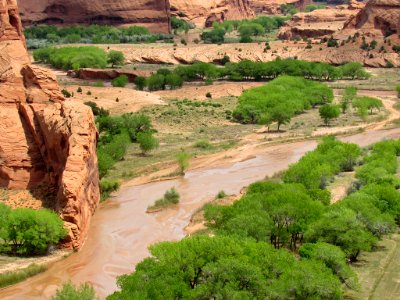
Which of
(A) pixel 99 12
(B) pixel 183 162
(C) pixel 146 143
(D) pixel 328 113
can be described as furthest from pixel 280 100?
(A) pixel 99 12

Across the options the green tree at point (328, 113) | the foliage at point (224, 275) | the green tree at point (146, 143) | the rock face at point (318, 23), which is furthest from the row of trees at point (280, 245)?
the rock face at point (318, 23)

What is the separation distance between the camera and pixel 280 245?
126 ft

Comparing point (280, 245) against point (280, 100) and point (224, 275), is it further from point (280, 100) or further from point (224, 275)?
point (280, 100)

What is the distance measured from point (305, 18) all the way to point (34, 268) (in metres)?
138

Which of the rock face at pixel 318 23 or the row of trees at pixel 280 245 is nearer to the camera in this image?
the row of trees at pixel 280 245

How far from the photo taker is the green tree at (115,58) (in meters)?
120

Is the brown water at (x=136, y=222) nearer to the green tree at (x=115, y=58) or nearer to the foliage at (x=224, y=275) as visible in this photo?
the foliage at (x=224, y=275)

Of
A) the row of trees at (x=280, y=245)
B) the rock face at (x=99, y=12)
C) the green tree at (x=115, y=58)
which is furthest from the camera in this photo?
the rock face at (x=99, y=12)

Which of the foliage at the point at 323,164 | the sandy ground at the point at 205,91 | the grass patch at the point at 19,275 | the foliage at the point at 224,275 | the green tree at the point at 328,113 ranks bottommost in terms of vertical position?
the sandy ground at the point at 205,91

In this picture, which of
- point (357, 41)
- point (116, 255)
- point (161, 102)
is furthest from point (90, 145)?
point (357, 41)

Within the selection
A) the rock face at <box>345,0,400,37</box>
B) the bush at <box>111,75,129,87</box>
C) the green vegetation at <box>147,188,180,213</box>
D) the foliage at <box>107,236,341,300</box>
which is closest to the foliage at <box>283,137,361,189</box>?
the green vegetation at <box>147,188,180,213</box>

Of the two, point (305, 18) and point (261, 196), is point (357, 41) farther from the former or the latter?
point (261, 196)

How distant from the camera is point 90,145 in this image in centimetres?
4350

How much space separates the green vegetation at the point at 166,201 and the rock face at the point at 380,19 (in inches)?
3486
